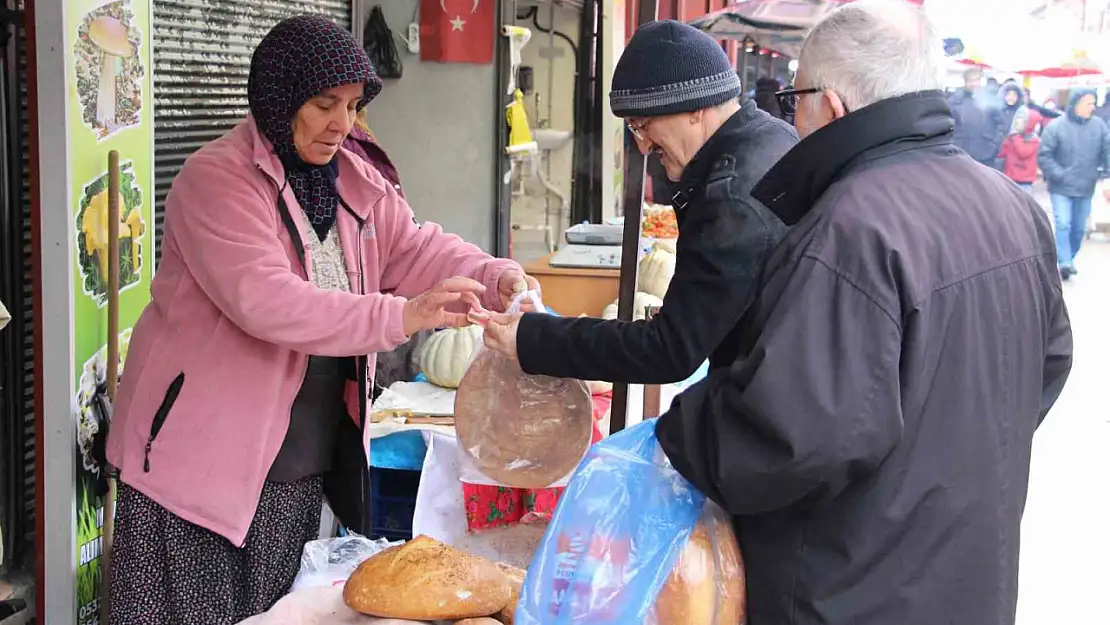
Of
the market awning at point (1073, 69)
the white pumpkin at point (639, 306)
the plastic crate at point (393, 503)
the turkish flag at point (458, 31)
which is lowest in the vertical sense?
the plastic crate at point (393, 503)

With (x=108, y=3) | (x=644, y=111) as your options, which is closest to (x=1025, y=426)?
(x=644, y=111)

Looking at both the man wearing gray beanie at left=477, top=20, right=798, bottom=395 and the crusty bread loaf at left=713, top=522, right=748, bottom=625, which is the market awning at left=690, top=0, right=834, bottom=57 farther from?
the crusty bread loaf at left=713, top=522, right=748, bottom=625

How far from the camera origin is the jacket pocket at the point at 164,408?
2.23 m

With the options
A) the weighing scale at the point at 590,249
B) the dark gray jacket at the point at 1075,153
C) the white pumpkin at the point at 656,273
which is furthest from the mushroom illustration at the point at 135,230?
the dark gray jacket at the point at 1075,153

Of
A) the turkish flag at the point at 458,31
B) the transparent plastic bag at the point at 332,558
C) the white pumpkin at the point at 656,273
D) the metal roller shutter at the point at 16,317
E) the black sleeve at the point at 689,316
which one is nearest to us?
the black sleeve at the point at 689,316

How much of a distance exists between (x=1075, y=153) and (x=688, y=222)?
35.7 feet

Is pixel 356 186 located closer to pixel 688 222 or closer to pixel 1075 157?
pixel 688 222

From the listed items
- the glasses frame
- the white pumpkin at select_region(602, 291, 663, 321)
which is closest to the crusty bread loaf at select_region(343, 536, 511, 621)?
the glasses frame

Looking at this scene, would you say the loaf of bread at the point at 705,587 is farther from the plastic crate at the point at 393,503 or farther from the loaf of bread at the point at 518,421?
the plastic crate at the point at 393,503

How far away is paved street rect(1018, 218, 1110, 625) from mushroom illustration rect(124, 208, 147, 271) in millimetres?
3373

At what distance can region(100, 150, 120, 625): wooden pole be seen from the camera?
2715 mm

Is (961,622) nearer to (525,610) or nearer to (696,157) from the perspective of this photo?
(525,610)

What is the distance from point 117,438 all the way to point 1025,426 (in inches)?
70.2

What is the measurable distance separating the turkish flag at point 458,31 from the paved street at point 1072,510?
A: 142 inches
